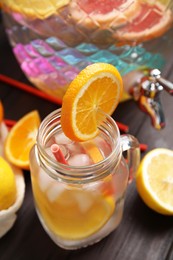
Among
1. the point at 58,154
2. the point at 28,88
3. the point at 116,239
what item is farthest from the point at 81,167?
the point at 28,88

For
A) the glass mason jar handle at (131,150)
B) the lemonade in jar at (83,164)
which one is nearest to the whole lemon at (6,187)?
the lemonade in jar at (83,164)

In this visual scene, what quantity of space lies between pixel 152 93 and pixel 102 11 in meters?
0.14

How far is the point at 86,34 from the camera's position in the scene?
0.66 m

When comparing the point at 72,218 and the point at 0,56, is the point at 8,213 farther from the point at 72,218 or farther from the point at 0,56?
the point at 0,56

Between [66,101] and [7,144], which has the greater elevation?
[66,101]

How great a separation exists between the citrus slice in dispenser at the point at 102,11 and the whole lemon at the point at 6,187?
22cm

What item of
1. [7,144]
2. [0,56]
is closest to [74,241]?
[7,144]

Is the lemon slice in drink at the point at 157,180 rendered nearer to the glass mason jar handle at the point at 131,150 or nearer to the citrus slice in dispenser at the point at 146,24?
the glass mason jar handle at the point at 131,150

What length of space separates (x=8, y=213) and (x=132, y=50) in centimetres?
28

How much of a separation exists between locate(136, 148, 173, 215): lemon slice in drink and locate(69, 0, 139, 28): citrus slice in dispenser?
0.62 feet

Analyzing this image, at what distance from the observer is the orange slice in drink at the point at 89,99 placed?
511 millimetres

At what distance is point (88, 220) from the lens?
23.1 inches

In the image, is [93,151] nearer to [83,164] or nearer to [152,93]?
[83,164]

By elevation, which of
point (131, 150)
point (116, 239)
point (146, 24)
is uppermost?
point (146, 24)
